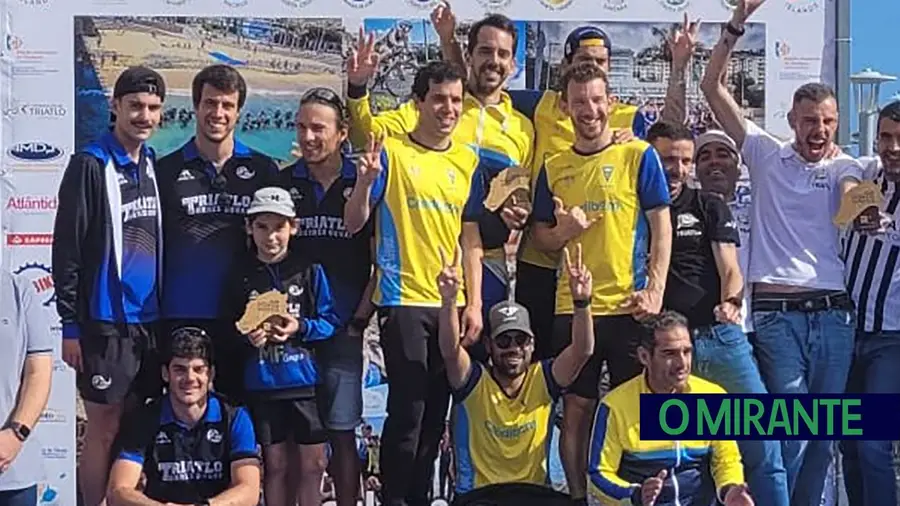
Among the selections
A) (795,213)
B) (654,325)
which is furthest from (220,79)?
(795,213)

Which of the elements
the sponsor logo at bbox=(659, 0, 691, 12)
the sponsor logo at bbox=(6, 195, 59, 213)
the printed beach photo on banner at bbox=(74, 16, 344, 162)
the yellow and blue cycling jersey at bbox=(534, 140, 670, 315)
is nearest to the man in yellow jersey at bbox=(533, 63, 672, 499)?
the yellow and blue cycling jersey at bbox=(534, 140, 670, 315)

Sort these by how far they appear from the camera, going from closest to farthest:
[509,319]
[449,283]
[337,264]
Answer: [449,283] → [509,319] → [337,264]

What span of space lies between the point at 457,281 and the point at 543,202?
0.42 m

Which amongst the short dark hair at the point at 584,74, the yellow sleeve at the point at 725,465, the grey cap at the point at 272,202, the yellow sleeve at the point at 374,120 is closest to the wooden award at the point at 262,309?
the grey cap at the point at 272,202

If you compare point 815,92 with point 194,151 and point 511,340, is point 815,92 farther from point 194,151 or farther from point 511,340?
point 194,151

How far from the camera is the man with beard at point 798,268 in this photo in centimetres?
532

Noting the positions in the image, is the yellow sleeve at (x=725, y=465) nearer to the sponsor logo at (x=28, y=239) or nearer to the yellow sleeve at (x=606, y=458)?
the yellow sleeve at (x=606, y=458)

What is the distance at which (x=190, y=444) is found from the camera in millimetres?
5277

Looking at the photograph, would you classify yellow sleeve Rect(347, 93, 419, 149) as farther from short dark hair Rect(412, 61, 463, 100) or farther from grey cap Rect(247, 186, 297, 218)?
grey cap Rect(247, 186, 297, 218)

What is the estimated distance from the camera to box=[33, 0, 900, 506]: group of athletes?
517 centimetres

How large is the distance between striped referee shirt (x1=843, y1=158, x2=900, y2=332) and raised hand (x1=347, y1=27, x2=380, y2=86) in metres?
1.73

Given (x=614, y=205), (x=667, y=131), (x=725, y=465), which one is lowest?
(x=725, y=465)

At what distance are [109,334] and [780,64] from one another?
2404mm

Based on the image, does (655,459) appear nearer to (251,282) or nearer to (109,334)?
(251,282)
